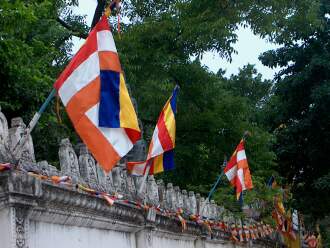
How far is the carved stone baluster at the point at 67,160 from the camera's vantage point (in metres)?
7.07

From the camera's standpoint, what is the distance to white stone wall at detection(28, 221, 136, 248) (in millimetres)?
6289

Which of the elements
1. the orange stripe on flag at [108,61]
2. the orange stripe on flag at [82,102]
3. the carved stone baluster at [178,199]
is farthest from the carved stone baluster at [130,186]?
the orange stripe on flag at [82,102]

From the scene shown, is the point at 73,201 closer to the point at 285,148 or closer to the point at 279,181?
the point at 279,181

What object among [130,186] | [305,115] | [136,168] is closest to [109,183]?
[130,186]

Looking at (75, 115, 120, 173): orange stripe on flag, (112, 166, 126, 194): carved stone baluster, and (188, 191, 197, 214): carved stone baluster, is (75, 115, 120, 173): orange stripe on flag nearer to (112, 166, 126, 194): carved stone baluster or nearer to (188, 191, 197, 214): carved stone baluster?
(112, 166, 126, 194): carved stone baluster

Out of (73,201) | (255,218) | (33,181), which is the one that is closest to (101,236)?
(73,201)

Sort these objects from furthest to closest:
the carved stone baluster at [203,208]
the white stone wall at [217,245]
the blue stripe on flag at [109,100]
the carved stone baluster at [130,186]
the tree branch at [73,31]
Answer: the tree branch at [73,31] → the white stone wall at [217,245] → the carved stone baluster at [203,208] → the carved stone baluster at [130,186] → the blue stripe on flag at [109,100]

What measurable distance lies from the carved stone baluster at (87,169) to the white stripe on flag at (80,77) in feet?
5.01

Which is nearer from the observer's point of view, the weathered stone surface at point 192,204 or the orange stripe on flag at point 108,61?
the orange stripe on flag at point 108,61

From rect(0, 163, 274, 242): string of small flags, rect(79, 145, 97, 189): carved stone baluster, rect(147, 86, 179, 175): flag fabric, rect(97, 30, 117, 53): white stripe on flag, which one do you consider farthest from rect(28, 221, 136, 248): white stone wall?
rect(97, 30, 117, 53): white stripe on flag

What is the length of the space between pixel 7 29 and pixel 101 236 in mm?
3928

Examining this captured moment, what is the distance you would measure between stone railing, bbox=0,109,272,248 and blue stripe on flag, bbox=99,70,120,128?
2.63 ft

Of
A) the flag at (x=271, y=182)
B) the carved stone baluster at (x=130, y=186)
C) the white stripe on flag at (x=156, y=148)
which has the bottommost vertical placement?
the carved stone baluster at (x=130, y=186)

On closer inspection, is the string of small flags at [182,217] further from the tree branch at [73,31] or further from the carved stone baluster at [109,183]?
the tree branch at [73,31]
